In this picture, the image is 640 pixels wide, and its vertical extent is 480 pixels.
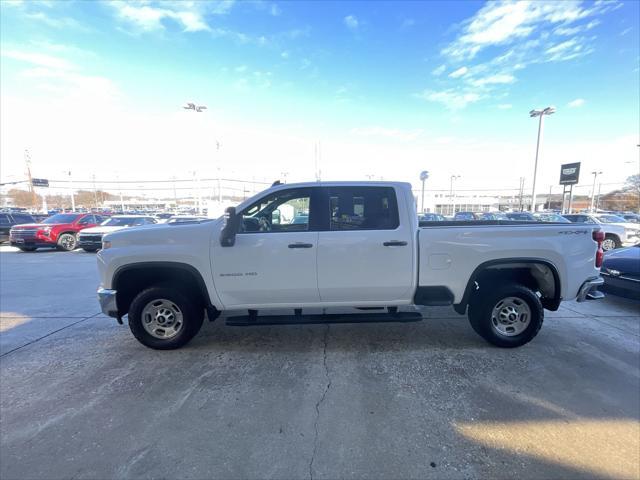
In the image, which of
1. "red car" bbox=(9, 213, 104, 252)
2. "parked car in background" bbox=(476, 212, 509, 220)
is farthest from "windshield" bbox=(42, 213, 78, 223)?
"parked car in background" bbox=(476, 212, 509, 220)

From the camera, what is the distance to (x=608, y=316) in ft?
16.1

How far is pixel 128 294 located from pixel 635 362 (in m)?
6.07

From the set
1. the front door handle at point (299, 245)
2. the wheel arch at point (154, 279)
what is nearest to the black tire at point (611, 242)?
the front door handle at point (299, 245)

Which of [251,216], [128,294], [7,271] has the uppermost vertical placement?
[251,216]

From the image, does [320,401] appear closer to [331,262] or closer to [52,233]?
[331,262]

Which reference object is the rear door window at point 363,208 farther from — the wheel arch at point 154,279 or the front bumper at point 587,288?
the front bumper at point 587,288

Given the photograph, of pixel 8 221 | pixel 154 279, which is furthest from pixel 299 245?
pixel 8 221

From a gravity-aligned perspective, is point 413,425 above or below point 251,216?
below

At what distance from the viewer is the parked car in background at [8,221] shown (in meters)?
14.9

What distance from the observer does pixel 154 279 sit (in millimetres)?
3797

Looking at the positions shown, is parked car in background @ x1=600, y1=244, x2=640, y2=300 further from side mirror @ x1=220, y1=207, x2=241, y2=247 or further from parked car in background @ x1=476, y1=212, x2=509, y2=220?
parked car in background @ x1=476, y1=212, x2=509, y2=220

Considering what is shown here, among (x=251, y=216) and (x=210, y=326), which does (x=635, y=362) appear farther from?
(x=210, y=326)

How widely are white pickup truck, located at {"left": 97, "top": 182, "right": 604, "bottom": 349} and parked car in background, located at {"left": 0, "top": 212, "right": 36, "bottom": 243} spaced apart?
1711 cm

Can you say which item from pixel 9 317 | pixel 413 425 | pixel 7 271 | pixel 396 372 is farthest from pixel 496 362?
pixel 7 271
